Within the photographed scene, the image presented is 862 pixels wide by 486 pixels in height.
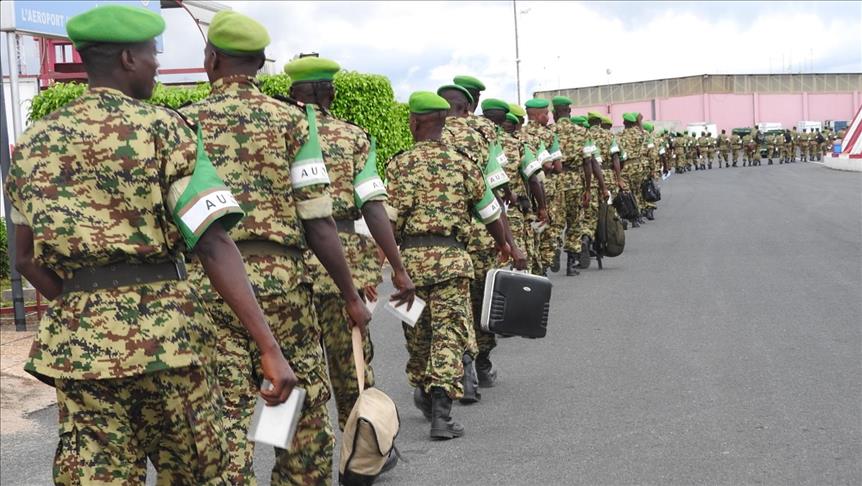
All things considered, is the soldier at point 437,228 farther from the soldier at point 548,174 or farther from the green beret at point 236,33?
the soldier at point 548,174

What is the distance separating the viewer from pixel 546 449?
6.45 meters

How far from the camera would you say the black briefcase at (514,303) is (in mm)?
7551

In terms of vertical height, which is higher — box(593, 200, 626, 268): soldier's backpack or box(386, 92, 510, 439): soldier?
box(386, 92, 510, 439): soldier

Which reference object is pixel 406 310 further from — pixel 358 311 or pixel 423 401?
pixel 358 311

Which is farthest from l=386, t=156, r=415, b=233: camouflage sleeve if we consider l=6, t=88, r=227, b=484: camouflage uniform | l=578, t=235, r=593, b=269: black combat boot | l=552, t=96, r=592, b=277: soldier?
l=578, t=235, r=593, b=269: black combat boot

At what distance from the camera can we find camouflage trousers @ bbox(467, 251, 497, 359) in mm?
8109

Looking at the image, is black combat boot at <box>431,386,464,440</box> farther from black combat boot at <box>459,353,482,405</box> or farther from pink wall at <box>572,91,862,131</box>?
pink wall at <box>572,91,862,131</box>

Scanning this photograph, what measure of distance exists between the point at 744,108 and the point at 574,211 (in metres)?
71.1

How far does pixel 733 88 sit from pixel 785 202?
190 ft

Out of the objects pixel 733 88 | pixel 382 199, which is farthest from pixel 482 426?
pixel 733 88

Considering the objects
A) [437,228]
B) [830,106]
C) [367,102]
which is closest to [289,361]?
[437,228]

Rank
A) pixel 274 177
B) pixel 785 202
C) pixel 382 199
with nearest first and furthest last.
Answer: pixel 274 177 → pixel 382 199 → pixel 785 202

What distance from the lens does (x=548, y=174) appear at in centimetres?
1453

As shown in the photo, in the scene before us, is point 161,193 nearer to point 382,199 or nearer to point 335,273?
point 335,273
